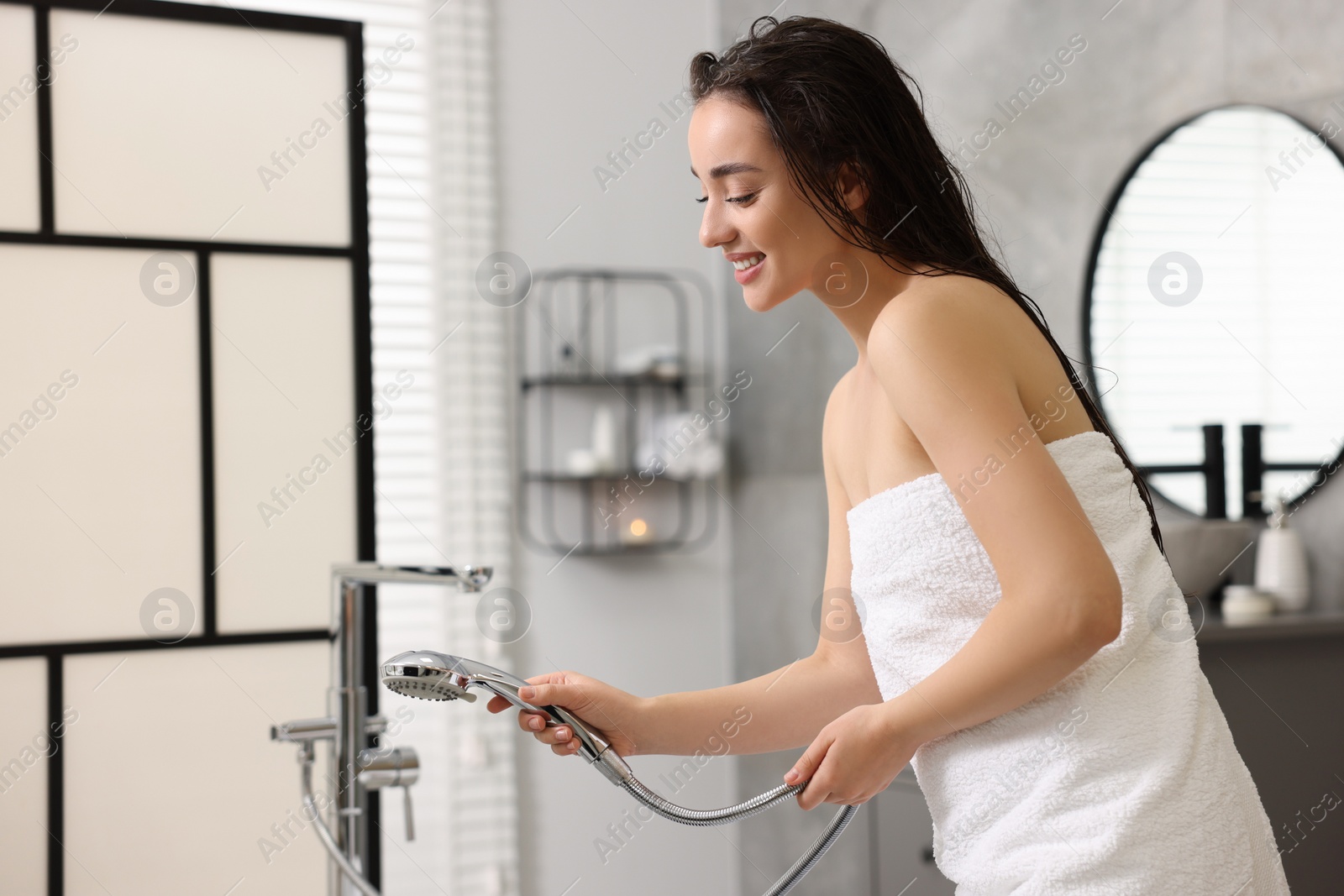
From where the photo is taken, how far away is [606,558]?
7.64ft

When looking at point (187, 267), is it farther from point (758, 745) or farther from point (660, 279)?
point (758, 745)

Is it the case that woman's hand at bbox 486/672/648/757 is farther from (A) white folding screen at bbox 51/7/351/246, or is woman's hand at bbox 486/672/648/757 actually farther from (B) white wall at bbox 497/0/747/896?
(B) white wall at bbox 497/0/747/896

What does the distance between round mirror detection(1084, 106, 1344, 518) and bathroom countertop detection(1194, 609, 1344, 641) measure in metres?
0.20

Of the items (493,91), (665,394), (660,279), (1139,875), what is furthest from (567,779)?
(1139,875)

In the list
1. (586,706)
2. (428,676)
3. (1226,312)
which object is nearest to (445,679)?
(428,676)

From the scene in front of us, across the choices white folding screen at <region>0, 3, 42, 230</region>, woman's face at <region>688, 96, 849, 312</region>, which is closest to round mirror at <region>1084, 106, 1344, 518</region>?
woman's face at <region>688, 96, 849, 312</region>

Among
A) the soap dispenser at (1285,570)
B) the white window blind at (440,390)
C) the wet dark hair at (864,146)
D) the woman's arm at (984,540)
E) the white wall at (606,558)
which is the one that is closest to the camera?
the woman's arm at (984,540)

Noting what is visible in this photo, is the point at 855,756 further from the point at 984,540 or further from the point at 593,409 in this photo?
the point at 593,409

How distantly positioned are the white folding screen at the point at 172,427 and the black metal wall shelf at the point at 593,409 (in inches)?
20.5

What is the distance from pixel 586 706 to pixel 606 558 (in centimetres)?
152

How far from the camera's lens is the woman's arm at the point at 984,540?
2.00 feet

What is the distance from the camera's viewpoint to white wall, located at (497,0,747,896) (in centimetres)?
226

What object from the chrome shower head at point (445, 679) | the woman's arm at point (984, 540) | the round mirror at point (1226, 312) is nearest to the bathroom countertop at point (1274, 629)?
the round mirror at point (1226, 312)

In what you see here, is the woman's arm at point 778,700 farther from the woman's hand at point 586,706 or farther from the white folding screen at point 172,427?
the white folding screen at point 172,427
